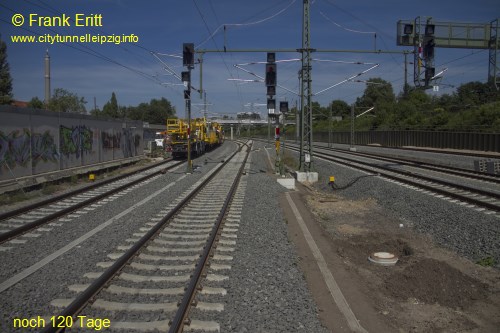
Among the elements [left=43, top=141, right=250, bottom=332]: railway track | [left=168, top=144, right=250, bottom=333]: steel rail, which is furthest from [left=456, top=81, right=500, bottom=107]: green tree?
[left=168, top=144, right=250, bottom=333]: steel rail

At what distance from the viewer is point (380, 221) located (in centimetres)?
1215

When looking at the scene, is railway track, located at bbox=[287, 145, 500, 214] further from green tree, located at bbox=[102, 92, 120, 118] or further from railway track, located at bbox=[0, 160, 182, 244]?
green tree, located at bbox=[102, 92, 120, 118]

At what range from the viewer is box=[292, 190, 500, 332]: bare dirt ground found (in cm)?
561

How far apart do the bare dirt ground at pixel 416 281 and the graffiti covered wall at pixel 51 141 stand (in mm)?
11542

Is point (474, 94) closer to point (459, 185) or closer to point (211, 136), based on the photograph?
point (211, 136)

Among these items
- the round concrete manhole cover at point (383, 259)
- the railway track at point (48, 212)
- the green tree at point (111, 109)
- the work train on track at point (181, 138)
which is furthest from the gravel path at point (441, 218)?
the green tree at point (111, 109)

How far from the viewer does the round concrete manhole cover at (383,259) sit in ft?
26.2

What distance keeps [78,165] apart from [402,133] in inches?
1781

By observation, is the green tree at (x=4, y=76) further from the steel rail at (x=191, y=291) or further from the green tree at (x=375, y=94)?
the green tree at (x=375, y=94)

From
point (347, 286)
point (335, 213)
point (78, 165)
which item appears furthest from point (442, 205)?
point (78, 165)

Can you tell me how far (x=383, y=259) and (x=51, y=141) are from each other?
15690mm

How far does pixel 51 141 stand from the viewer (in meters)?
19.0

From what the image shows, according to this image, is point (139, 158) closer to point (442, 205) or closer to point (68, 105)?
point (442, 205)

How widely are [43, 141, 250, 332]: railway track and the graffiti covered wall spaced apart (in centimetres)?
844
